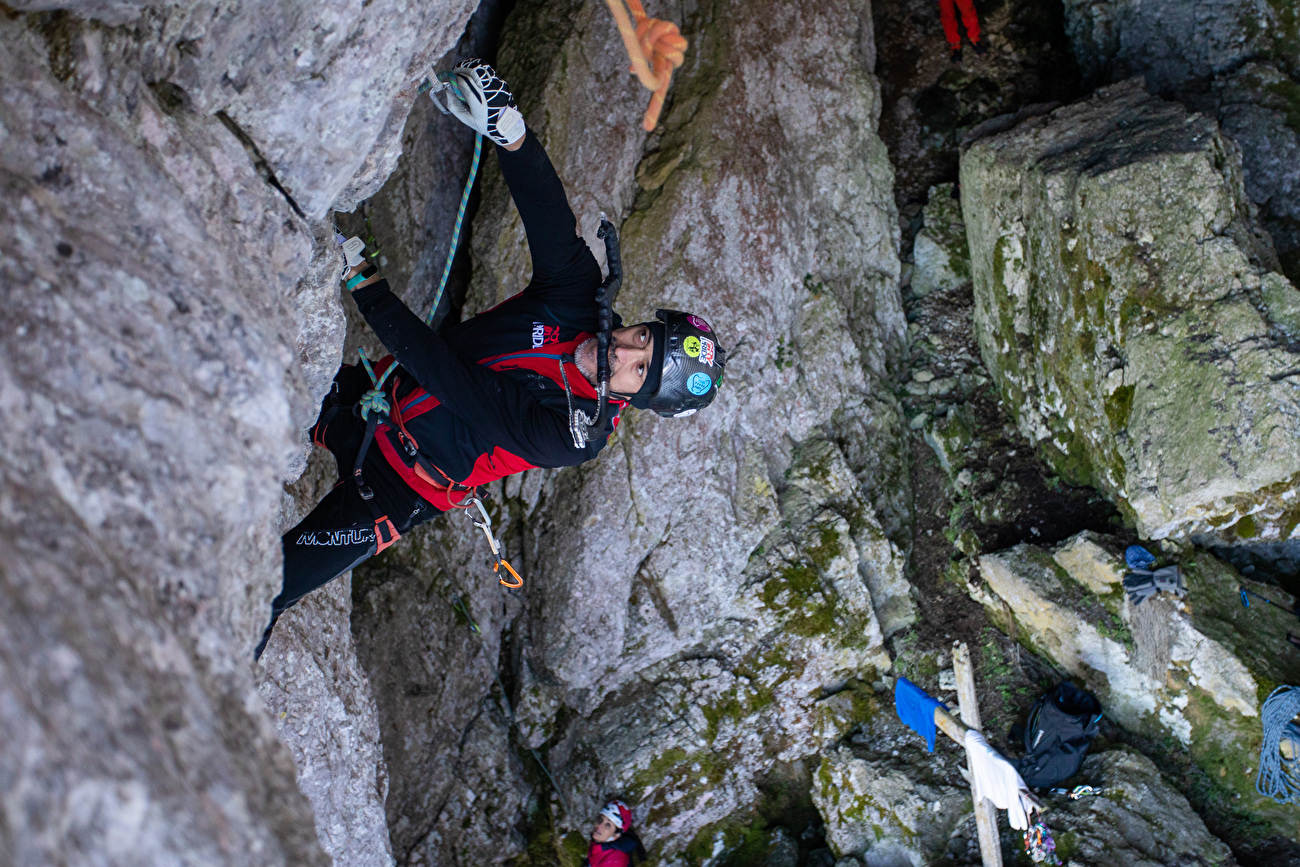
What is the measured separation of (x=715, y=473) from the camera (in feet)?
22.3

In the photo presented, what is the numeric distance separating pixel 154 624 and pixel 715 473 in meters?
5.26

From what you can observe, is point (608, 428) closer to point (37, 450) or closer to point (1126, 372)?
point (37, 450)

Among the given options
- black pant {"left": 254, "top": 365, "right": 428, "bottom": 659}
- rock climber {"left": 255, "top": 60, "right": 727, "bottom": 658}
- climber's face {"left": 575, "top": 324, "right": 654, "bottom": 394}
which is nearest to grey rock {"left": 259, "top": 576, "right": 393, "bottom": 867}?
black pant {"left": 254, "top": 365, "right": 428, "bottom": 659}

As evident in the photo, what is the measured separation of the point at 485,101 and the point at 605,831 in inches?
221

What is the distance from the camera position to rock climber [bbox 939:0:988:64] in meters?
8.48

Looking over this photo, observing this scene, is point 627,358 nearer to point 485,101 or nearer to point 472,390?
point 472,390

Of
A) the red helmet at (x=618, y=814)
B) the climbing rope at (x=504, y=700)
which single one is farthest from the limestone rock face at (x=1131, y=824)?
the climbing rope at (x=504, y=700)

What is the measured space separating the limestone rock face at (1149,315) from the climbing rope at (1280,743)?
1157mm

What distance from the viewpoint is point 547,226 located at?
13.6 ft

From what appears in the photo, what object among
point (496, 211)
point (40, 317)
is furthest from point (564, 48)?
Answer: point (40, 317)

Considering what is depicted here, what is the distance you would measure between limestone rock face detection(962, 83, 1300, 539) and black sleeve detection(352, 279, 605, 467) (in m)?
4.22

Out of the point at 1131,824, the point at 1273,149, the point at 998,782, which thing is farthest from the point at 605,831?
the point at 1273,149

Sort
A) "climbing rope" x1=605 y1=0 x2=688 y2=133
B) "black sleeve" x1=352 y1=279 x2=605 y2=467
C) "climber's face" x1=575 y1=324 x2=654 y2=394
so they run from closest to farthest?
"climbing rope" x1=605 y1=0 x2=688 y2=133 → "black sleeve" x1=352 y1=279 x2=605 y2=467 → "climber's face" x1=575 y1=324 x2=654 y2=394

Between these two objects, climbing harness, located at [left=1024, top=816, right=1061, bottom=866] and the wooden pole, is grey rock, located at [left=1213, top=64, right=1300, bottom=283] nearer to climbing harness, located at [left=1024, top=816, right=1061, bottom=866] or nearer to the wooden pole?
the wooden pole
